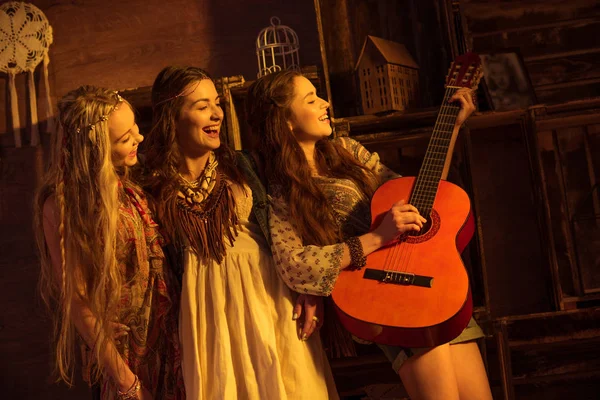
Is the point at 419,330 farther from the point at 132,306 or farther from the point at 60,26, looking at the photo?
the point at 60,26

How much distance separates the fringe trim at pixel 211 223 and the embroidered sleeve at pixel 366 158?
20.3 inches

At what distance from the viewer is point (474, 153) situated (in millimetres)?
3318

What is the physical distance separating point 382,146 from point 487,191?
54cm

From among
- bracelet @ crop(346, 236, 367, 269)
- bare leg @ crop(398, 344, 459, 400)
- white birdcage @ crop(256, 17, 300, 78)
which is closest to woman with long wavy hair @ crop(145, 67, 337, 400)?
bracelet @ crop(346, 236, 367, 269)

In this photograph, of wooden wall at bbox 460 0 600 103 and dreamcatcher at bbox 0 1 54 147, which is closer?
wooden wall at bbox 460 0 600 103

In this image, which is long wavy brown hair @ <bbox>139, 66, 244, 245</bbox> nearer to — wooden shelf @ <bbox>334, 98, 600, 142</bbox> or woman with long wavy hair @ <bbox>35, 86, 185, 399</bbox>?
woman with long wavy hair @ <bbox>35, 86, 185, 399</bbox>

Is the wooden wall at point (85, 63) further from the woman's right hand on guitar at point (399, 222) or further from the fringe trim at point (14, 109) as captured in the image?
the woman's right hand on guitar at point (399, 222)

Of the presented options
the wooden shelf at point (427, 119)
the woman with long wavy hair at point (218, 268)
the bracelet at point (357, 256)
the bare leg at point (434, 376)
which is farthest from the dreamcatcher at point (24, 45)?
the bare leg at point (434, 376)

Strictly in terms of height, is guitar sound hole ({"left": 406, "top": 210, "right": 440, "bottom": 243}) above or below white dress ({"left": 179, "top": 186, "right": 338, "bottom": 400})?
above

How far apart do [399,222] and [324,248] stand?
0.25 metres

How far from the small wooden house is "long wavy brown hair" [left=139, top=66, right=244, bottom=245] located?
697 millimetres

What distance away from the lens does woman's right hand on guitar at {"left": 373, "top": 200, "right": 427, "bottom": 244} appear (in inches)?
92.0

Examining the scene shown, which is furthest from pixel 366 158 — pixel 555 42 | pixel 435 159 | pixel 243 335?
pixel 555 42

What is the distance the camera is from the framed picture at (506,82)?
9.87ft
